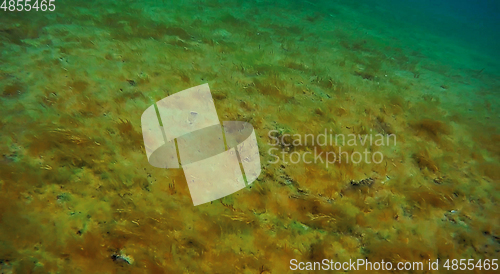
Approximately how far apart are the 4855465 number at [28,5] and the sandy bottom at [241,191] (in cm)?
53

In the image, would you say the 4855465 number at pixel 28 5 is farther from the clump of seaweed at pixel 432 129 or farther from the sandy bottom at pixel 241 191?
the clump of seaweed at pixel 432 129

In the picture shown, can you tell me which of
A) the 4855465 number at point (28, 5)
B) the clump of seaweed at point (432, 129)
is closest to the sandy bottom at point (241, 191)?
the clump of seaweed at point (432, 129)

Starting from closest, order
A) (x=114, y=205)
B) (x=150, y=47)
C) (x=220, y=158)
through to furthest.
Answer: (x=114, y=205)
(x=220, y=158)
(x=150, y=47)

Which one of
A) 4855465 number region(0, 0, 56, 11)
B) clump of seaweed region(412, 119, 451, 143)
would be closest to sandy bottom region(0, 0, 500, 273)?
clump of seaweed region(412, 119, 451, 143)

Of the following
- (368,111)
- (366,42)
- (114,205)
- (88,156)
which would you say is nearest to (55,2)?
(88,156)

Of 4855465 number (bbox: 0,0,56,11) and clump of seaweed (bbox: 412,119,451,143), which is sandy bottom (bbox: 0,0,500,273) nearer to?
clump of seaweed (bbox: 412,119,451,143)

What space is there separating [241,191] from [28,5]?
7.77 meters

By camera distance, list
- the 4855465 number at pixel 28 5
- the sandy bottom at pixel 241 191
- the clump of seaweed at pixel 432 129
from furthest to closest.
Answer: the 4855465 number at pixel 28 5 → the clump of seaweed at pixel 432 129 → the sandy bottom at pixel 241 191

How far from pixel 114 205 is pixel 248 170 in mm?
1549

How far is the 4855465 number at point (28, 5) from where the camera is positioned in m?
6.26

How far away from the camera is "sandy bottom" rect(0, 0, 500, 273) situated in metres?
2.43

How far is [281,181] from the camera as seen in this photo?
317 cm

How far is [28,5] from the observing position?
21.2 ft

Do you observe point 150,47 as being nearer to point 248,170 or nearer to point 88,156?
point 88,156
